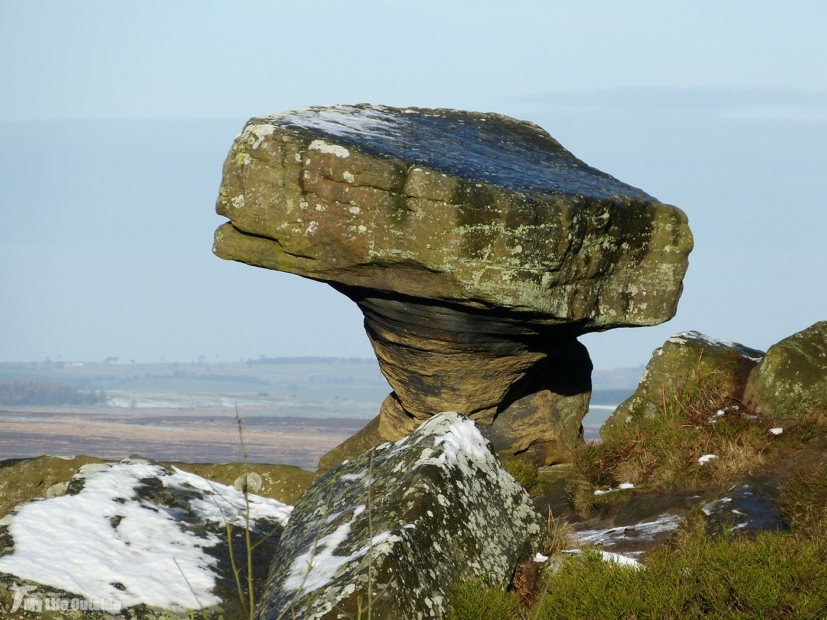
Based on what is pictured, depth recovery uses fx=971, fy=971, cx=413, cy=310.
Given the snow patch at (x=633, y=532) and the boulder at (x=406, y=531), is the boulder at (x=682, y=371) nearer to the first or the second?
the snow patch at (x=633, y=532)

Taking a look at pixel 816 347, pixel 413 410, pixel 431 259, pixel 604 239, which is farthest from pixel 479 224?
pixel 816 347

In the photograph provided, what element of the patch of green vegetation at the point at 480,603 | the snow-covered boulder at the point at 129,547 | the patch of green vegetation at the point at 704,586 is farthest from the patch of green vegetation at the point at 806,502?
the snow-covered boulder at the point at 129,547

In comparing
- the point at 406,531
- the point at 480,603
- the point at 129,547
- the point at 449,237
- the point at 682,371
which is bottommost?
the point at 129,547

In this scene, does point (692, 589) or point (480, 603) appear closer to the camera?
point (480, 603)

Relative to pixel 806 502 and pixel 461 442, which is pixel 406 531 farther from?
pixel 806 502

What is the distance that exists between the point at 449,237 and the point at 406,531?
4422 mm

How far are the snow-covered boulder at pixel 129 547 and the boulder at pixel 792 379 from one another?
5.83 metres

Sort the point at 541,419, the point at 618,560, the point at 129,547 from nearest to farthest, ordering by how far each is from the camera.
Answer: the point at 618,560
the point at 129,547
the point at 541,419

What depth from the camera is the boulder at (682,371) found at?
11.7m

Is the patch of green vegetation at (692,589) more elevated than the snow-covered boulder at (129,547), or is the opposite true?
the patch of green vegetation at (692,589)

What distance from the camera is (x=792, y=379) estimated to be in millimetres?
11023

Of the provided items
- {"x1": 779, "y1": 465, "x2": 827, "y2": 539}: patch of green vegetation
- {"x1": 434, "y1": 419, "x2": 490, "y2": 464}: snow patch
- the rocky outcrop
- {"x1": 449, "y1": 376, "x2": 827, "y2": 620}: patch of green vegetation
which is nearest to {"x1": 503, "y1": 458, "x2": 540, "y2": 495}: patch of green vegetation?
the rocky outcrop

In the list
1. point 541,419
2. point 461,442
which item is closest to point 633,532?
point 461,442

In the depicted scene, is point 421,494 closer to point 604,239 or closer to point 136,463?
point 136,463
